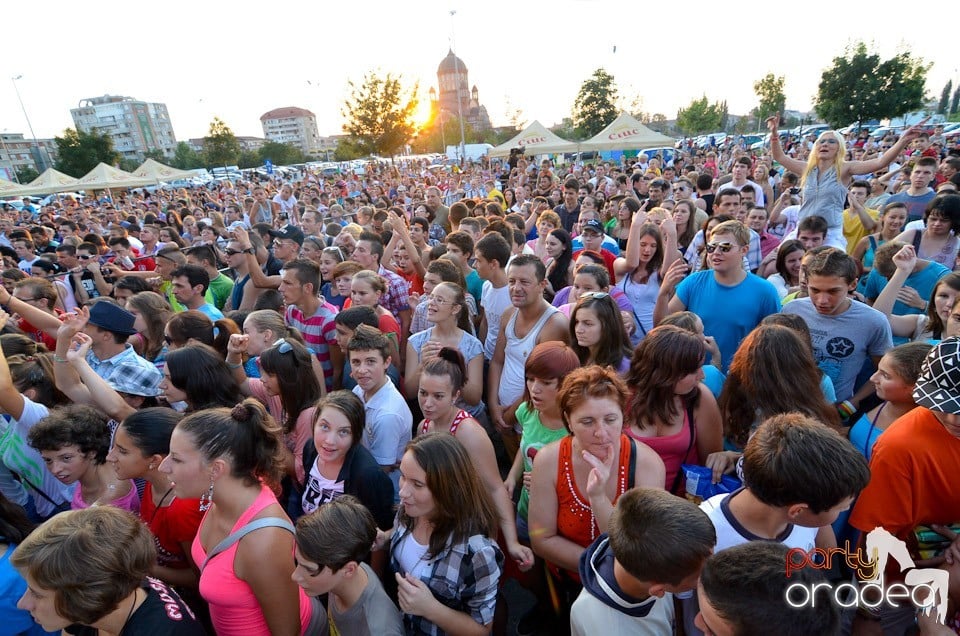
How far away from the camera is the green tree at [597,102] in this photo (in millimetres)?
38906

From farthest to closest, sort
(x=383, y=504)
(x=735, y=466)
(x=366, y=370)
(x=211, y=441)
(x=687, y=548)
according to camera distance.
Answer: (x=366, y=370)
(x=383, y=504)
(x=735, y=466)
(x=211, y=441)
(x=687, y=548)

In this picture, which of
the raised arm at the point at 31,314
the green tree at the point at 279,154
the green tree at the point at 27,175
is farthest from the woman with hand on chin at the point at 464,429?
the green tree at the point at 27,175

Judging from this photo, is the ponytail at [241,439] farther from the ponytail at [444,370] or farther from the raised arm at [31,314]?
the raised arm at [31,314]

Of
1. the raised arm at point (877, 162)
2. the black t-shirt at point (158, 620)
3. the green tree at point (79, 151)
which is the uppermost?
the green tree at point (79, 151)

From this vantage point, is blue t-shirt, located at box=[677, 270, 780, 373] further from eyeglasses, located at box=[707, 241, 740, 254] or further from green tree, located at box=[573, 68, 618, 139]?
green tree, located at box=[573, 68, 618, 139]

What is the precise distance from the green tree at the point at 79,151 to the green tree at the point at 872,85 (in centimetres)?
5828

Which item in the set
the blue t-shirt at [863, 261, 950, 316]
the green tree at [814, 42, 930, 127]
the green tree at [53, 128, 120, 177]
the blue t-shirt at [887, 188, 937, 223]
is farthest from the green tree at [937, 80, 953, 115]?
the green tree at [53, 128, 120, 177]

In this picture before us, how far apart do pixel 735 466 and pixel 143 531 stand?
106 inches

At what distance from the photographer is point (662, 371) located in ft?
8.17

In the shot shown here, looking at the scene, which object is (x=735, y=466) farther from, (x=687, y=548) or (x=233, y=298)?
(x=233, y=298)

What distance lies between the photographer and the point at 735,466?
235 centimetres

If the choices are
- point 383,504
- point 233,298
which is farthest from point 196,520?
point 233,298

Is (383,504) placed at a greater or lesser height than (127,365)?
lesser

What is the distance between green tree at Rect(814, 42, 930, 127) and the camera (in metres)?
31.7
